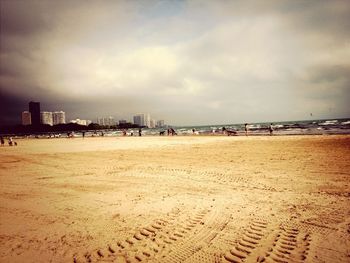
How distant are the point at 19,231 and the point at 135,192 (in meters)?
3.26

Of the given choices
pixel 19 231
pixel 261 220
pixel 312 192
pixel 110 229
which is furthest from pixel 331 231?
pixel 19 231

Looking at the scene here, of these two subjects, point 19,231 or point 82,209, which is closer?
point 19,231

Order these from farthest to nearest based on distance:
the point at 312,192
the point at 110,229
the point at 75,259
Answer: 1. the point at 312,192
2. the point at 110,229
3. the point at 75,259

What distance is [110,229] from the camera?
487 centimetres

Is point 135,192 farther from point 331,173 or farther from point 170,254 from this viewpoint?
point 331,173

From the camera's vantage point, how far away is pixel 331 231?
4.44 metres

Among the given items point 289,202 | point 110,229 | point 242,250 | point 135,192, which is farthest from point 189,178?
point 242,250

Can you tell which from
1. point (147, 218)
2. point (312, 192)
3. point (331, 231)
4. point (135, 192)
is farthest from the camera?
point (135, 192)

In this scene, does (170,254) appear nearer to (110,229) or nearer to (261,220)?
(110,229)

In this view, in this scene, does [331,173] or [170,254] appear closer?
[170,254]

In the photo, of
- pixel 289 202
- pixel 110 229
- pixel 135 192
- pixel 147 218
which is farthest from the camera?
pixel 135 192

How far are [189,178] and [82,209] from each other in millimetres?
4311

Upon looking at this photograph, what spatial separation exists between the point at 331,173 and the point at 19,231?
10297mm

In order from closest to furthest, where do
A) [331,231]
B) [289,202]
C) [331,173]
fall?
[331,231] < [289,202] < [331,173]
